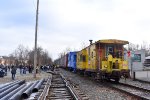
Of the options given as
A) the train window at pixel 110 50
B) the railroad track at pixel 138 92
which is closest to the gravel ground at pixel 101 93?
the railroad track at pixel 138 92

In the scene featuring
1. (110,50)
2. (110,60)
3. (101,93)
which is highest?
(110,50)

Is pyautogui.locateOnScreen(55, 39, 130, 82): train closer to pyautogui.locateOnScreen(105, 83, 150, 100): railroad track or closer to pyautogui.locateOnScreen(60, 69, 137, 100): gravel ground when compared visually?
pyautogui.locateOnScreen(60, 69, 137, 100): gravel ground

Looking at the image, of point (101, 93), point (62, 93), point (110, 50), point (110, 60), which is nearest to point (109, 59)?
point (110, 60)

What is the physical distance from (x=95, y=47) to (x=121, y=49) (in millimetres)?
2030

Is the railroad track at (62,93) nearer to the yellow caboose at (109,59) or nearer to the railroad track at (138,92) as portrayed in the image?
the railroad track at (138,92)

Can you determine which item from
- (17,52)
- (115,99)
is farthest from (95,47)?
(17,52)

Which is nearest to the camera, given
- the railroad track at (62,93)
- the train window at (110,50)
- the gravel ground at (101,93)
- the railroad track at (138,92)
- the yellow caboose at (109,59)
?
the railroad track at (62,93)

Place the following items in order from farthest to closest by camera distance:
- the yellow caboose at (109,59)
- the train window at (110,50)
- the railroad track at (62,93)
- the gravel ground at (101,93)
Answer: the train window at (110,50) < the yellow caboose at (109,59) < the gravel ground at (101,93) < the railroad track at (62,93)

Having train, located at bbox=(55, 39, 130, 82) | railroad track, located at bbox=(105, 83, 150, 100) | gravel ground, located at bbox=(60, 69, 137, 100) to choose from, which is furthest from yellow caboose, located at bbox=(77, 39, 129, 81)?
railroad track, located at bbox=(105, 83, 150, 100)

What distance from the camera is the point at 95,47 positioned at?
2633 centimetres

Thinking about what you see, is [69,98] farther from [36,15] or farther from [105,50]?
[36,15]

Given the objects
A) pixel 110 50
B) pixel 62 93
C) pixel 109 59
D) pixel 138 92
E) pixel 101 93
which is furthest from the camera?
pixel 110 50

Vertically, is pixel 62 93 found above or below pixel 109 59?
below

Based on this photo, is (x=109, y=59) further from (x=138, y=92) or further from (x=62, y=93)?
(x=62, y=93)
